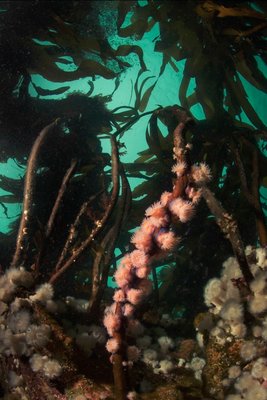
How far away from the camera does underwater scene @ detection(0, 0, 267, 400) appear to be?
2.20 meters

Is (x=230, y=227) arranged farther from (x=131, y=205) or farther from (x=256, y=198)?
(x=131, y=205)

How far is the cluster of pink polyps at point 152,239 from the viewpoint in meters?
1.72

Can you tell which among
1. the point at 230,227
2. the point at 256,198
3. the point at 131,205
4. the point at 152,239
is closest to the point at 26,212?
the point at 131,205

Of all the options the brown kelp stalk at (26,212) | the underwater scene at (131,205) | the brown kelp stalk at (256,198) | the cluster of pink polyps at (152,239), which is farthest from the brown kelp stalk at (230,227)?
the brown kelp stalk at (26,212)

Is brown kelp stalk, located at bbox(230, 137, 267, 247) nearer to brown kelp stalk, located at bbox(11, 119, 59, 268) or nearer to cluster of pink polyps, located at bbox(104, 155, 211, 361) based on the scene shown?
cluster of pink polyps, located at bbox(104, 155, 211, 361)

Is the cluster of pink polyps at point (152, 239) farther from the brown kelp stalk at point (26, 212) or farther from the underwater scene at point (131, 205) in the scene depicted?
the brown kelp stalk at point (26, 212)

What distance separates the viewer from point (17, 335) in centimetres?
236

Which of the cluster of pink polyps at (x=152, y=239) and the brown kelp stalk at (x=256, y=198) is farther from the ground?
the brown kelp stalk at (x=256, y=198)

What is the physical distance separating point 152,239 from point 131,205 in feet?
6.96

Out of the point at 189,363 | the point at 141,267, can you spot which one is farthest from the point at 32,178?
the point at 189,363

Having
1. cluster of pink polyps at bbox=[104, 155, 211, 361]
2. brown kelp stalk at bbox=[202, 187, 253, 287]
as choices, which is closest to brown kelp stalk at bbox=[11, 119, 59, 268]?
cluster of pink polyps at bbox=[104, 155, 211, 361]

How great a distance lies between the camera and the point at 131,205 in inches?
152

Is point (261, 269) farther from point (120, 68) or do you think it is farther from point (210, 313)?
point (120, 68)

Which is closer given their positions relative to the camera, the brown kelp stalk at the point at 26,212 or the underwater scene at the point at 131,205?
the underwater scene at the point at 131,205
